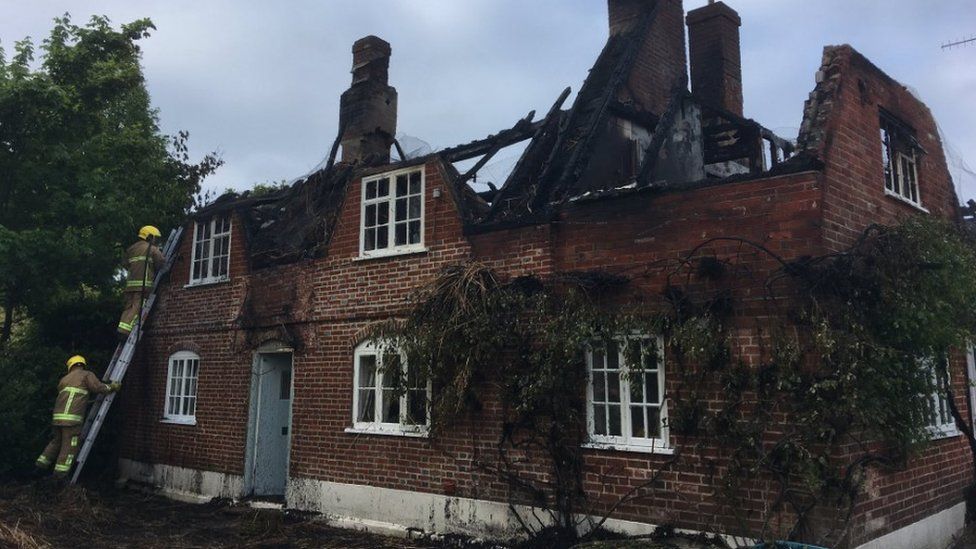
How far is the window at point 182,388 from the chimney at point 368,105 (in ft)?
16.7

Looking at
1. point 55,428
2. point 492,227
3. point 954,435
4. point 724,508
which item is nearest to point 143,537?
point 55,428

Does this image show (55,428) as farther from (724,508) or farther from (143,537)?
(724,508)

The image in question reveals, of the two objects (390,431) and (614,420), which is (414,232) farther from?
(614,420)

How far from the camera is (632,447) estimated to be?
8.30m

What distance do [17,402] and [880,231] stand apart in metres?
13.9

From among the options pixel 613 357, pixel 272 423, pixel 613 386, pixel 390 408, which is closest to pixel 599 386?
pixel 613 386

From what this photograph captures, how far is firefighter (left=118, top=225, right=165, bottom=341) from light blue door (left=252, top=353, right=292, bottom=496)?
3120 millimetres

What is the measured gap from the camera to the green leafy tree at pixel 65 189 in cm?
1336

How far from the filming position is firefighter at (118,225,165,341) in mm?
14078

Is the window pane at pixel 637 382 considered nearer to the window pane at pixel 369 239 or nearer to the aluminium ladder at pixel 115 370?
the window pane at pixel 369 239

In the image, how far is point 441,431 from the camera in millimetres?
10062

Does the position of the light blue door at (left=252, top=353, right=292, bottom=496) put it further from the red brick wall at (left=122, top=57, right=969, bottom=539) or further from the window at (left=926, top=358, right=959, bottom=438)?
the window at (left=926, top=358, right=959, bottom=438)

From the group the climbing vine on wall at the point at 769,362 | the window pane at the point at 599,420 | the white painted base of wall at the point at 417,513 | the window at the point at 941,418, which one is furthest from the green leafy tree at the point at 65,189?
the window at the point at 941,418

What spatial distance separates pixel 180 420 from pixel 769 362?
11.2 metres
